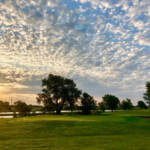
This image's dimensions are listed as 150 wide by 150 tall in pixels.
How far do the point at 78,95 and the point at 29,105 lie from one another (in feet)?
68.4

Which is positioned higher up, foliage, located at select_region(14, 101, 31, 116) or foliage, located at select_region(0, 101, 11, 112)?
foliage, located at select_region(0, 101, 11, 112)

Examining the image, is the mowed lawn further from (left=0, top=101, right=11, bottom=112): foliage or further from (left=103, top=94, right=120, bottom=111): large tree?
(left=0, top=101, right=11, bottom=112): foliage

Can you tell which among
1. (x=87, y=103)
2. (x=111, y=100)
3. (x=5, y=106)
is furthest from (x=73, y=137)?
(x=5, y=106)

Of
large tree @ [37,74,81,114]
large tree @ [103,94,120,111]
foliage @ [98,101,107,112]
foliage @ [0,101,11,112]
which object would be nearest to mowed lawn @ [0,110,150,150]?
large tree @ [37,74,81,114]

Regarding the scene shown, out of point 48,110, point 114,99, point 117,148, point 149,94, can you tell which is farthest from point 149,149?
point 114,99

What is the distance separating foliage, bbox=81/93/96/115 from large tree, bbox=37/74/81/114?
19.1 feet

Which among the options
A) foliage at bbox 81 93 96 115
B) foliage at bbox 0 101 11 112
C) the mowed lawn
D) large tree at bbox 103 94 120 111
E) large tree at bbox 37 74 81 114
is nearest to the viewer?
the mowed lawn

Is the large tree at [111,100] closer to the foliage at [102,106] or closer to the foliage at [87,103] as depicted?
the foliage at [102,106]

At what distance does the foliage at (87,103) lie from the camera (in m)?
82.3

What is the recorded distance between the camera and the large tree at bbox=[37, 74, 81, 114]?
252ft

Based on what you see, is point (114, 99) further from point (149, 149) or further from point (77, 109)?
point (149, 149)

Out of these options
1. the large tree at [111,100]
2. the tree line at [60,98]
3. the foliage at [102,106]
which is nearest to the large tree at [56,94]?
the tree line at [60,98]

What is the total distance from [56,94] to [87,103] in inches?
594

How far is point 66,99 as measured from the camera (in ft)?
261
